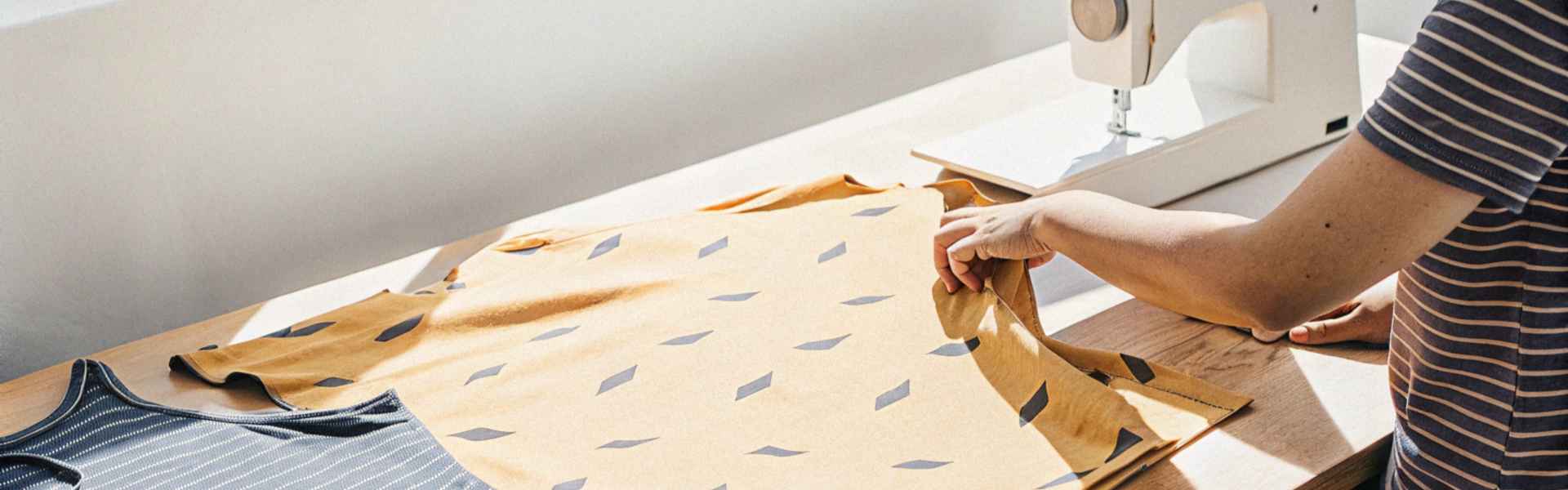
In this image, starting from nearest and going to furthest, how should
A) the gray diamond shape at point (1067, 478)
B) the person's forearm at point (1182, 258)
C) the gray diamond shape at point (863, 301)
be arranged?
the person's forearm at point (1182, 258)
the gray diamond shape at point (1067, 478)
the gray diamond shape at point (863, 301)

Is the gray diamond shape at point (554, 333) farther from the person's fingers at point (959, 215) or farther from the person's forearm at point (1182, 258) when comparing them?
the person's forearm at point (1182, 258)

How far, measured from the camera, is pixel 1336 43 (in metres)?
1.76

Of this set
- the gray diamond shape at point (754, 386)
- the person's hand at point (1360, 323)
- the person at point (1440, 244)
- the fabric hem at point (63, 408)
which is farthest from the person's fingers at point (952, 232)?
the fabric hem at point (63, 408)

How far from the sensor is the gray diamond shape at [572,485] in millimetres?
1179

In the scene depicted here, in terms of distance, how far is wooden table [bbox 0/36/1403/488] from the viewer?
117 centimetres

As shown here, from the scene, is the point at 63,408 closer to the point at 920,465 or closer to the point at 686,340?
the point at 686,340

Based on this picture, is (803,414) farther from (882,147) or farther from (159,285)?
(159,285)

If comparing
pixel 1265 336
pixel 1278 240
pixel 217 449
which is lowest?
pixel 1265 336

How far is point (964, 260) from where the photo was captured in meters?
1.34

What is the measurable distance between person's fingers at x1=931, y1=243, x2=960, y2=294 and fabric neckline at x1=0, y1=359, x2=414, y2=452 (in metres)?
0.55

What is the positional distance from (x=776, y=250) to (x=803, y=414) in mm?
342

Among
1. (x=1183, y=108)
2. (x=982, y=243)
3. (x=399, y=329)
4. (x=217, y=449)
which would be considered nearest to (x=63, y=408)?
(x=217, y=449)

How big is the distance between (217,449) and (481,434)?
0.24m

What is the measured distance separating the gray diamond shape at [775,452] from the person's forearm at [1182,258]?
0.97ft
